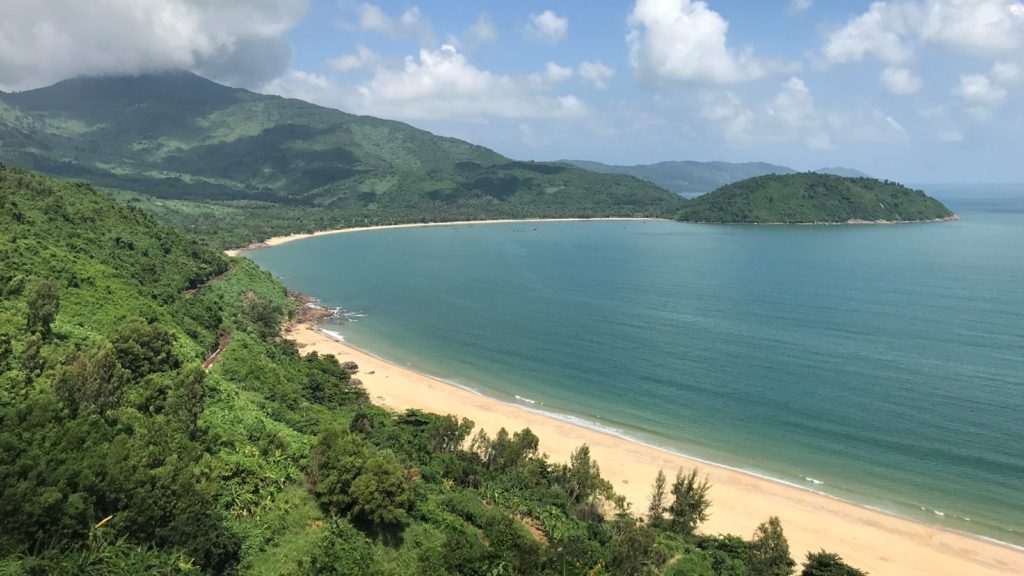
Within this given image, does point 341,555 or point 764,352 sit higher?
point 764,352

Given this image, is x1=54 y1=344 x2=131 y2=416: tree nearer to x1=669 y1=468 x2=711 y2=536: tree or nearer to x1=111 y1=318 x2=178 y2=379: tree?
x1=111 y1=318 x2=178 y2=379: tree

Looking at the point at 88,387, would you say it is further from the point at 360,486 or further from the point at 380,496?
the point at 380,496

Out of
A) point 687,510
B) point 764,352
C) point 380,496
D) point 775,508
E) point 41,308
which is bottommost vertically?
point 775,508

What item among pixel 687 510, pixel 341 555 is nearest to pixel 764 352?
pixel 687 510

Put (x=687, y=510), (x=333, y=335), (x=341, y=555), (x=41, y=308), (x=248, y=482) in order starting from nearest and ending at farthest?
(x=341, y=555) < (x=248, y=482) < (x=687, y=510) < (x=41, y=308) < (x=333, y=335)

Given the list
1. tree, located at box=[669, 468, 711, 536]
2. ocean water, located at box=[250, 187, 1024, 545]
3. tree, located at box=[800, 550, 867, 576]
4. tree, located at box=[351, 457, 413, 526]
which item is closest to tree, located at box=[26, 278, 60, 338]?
tree, located at box=[351, 457, 413, 526]

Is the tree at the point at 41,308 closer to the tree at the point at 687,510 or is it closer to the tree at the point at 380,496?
the tree at the point at 380,496

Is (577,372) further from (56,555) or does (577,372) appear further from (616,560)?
(56,555)
